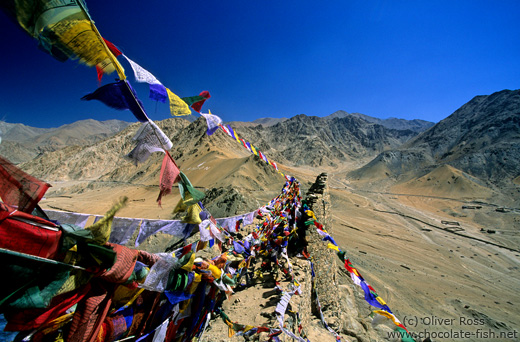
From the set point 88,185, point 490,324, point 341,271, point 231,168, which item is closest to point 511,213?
point 490,324

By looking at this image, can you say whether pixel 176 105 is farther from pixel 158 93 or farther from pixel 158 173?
pixel 158 173

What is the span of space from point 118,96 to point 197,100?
130cm

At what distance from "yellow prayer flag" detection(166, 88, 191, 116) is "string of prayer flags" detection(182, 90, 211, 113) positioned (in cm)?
18

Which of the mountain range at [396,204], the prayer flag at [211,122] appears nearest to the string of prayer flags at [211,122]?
the prayer flag at [211,122]

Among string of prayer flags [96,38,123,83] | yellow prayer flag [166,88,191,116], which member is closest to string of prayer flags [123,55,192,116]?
yellow prayer flag [166,88,191,116]

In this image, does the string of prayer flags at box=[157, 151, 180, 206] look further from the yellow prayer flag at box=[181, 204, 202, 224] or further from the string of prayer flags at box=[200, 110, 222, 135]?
the string of prayer flags at box=[200, 110, 222, 135]

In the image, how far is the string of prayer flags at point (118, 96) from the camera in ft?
7.32

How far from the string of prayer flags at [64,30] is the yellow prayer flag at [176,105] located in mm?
754

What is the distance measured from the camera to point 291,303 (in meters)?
3.93

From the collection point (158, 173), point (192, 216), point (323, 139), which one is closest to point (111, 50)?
point (192, 216)

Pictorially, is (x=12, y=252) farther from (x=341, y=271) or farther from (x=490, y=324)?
(x=490, y=324)

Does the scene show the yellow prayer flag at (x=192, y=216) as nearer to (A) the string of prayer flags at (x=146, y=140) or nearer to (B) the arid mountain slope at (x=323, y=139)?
(A) the string of prayer flags at (x=146, y=140)

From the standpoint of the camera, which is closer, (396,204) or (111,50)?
(111,50)

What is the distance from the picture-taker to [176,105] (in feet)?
10.0
